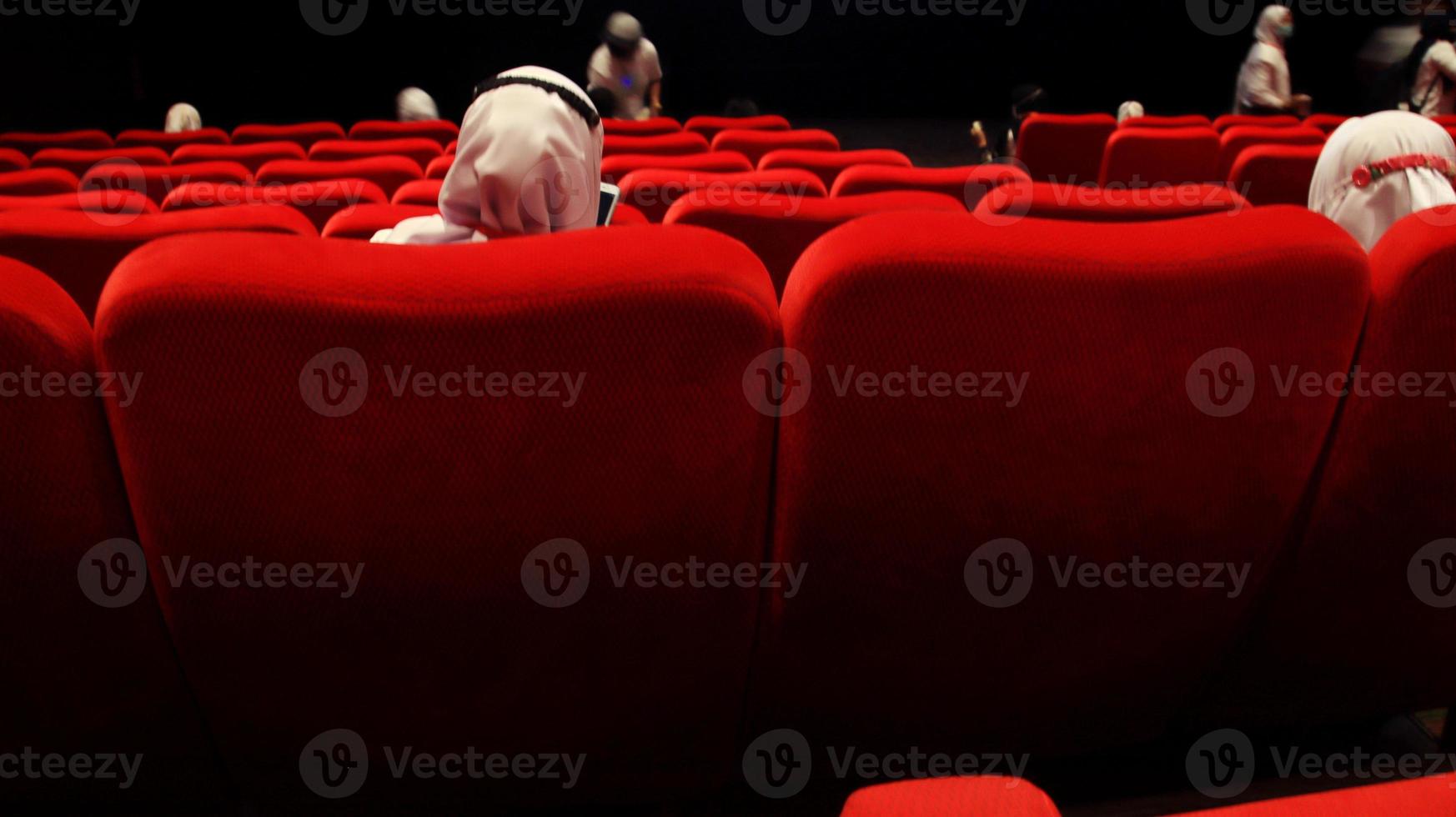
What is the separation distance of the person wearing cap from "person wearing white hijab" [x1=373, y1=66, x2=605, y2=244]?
2370 mm

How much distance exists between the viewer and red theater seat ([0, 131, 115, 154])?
2207mm

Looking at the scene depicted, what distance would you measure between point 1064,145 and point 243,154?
1.94 metres

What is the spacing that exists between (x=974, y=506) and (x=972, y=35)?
492 cm

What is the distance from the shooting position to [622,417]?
1.16 feet

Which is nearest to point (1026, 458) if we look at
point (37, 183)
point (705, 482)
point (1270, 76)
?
point (705, 482)

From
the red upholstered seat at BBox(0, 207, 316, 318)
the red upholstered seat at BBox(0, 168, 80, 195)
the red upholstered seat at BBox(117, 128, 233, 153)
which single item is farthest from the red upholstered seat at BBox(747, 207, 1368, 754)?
the red upholstered seat at BBox(117, 128, 233, 153)

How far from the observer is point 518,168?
2.17 feet

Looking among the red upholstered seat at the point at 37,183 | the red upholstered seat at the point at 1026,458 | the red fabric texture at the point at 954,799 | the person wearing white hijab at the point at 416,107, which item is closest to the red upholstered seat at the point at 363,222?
the red upholstered seat at the point at 1026,458

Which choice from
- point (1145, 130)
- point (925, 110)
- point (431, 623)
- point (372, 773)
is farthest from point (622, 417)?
point (925, 110)

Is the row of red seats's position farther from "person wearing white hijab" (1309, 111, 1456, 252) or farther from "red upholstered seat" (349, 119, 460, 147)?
"red upholstered seat" (349, 119, 460, 147)

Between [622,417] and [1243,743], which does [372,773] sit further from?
[1243,743]

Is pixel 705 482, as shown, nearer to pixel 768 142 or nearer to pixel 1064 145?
pixel 768 142

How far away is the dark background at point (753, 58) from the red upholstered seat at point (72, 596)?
14.6 feet

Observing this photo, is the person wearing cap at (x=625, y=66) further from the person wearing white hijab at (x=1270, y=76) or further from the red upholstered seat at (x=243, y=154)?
the person wearing white hijab at (x=1270, y=76)
